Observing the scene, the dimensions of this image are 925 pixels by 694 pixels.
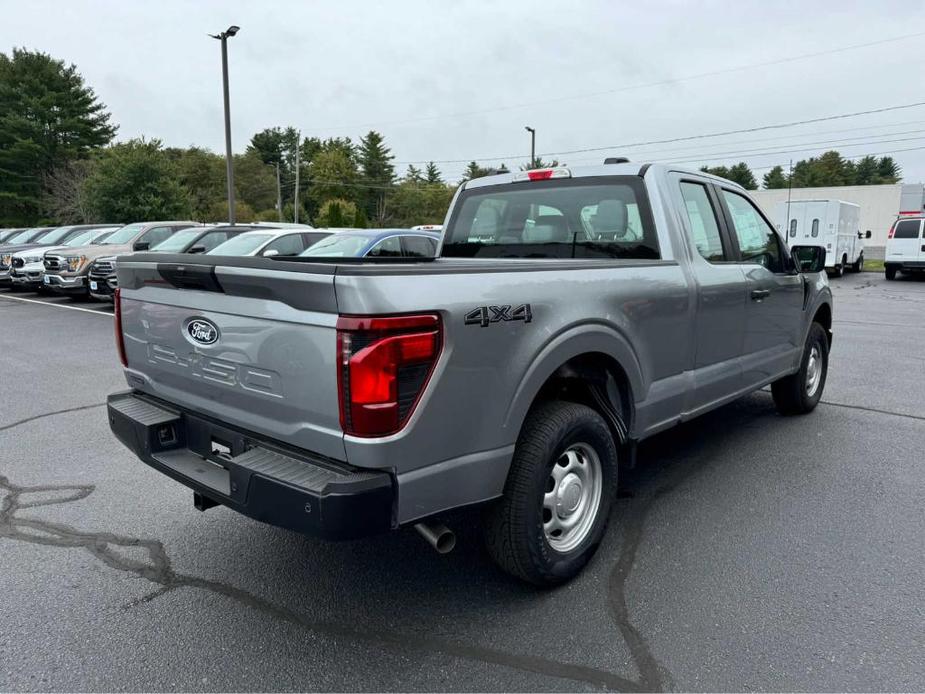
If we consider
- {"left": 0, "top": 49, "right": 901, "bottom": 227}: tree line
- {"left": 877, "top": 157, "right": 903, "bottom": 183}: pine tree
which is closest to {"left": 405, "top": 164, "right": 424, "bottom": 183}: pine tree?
{"left": 0, "top": 49, "right": 901, "bottom": 227}: tree line

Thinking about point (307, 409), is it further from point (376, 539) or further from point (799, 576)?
point (799, 576)

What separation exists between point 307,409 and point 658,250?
2.31 m

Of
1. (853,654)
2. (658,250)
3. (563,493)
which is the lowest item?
(853,654)

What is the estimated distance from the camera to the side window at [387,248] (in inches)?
432

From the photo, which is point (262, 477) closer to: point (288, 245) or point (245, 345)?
point (245, 345)

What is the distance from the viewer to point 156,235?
15711mm

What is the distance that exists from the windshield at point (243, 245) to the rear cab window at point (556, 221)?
763 centimetres

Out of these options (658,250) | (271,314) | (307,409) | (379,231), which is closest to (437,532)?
(307,409)

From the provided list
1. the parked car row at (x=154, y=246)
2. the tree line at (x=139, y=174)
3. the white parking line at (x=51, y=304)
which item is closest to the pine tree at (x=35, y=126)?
the tree line at (x=139, y=174)

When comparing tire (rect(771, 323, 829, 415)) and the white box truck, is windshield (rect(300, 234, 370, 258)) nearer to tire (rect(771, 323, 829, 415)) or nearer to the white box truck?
tire (rect(771, 323, 829, 415))

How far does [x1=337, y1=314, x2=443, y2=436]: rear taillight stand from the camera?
7.33 ft

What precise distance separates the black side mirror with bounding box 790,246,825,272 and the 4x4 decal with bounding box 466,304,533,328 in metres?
3.51

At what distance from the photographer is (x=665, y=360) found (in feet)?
12.0

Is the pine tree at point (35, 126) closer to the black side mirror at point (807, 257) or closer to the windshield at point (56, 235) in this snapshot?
the windshield at point (56, 235)
